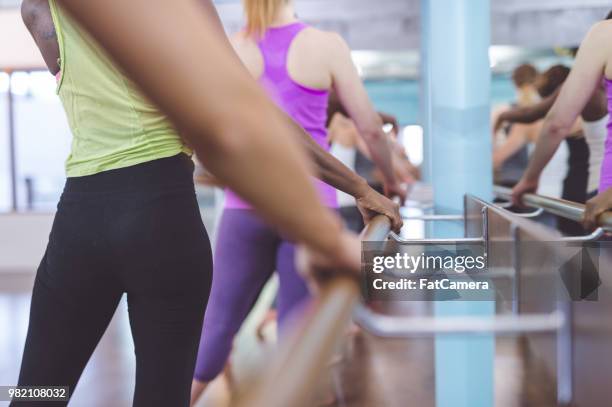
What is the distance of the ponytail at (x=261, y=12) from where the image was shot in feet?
6.27

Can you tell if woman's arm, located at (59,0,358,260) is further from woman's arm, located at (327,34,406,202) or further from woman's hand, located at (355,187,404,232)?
woman's arm, located at (327,34,406,202)

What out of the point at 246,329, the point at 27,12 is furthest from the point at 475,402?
the point at 246,329

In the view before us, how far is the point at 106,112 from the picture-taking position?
3.45 ft

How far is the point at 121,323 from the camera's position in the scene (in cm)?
470

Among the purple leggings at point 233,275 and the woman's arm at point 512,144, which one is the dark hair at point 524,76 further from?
the purple leggings at point 233,275

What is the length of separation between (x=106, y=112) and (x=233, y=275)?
3.42 feet

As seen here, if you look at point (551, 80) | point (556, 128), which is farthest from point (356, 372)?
point (556, 128)

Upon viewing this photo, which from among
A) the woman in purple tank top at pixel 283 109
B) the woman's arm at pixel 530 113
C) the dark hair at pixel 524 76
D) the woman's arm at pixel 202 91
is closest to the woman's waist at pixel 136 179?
the woman's arm at pixel 202 91

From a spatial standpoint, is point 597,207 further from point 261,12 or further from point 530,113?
point 530,113

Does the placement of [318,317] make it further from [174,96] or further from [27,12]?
[27,12]

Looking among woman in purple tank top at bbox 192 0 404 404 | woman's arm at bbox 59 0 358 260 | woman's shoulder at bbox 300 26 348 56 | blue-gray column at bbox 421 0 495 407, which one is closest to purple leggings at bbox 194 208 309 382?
woman in purple tank top at bbox 192 0 404 404

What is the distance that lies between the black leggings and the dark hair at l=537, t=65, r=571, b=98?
2.30 meters

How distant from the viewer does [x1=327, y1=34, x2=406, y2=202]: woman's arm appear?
1.87m

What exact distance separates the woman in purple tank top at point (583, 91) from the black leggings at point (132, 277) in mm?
1194
